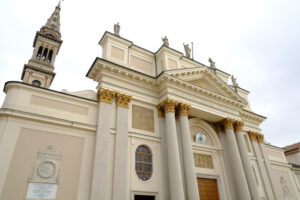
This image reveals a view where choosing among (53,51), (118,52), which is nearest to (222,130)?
(118,52)

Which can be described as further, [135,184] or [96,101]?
[96,101]

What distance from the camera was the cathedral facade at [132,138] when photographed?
833 cm

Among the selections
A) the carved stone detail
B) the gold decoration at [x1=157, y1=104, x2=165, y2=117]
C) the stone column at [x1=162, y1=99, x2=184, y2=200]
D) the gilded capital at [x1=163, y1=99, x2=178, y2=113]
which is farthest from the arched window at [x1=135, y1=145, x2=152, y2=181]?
the carved stone detail

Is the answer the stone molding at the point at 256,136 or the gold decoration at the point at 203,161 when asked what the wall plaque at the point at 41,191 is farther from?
the stone molding at the point at 256,136

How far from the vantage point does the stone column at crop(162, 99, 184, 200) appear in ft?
32.8

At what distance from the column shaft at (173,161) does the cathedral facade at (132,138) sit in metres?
0.05

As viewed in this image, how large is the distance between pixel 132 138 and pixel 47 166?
13.9ft

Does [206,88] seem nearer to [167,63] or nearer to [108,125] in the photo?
[167,63]

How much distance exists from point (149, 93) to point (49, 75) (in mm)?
25151

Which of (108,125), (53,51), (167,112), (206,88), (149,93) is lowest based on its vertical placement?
(108,125)

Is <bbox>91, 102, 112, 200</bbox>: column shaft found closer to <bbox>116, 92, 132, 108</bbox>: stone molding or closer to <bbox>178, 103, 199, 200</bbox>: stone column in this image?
<bbox>116, 92, 132, 108</bbox>: stone molding

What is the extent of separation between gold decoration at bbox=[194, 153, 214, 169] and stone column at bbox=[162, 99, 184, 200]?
2787 millimetres

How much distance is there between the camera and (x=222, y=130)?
1552 centimetres

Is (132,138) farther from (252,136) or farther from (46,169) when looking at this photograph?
(252,136)
